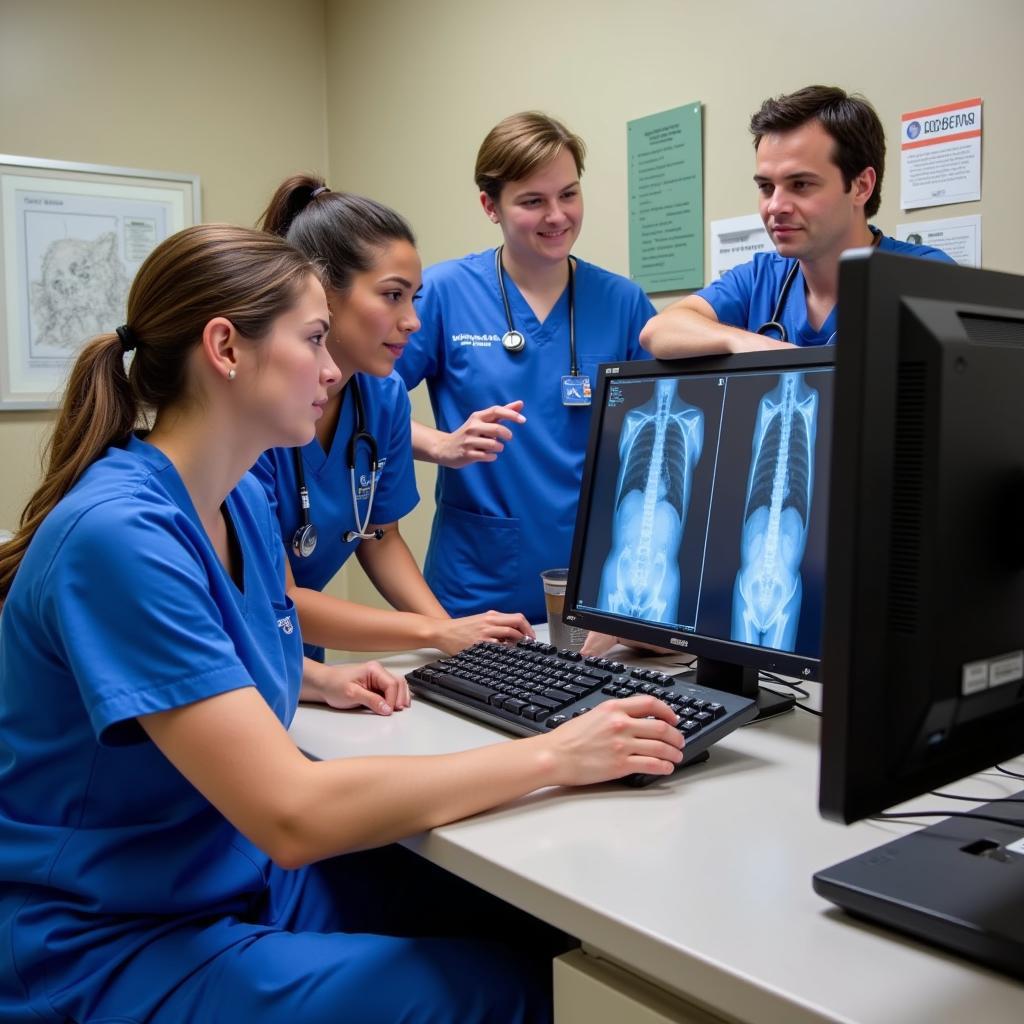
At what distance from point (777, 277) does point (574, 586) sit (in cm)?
82

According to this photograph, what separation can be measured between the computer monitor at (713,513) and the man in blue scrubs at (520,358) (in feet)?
2.00

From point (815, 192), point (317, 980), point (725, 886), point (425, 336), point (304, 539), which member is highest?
point (815, 192)

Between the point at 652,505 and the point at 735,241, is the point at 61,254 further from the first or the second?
the point at 652,505

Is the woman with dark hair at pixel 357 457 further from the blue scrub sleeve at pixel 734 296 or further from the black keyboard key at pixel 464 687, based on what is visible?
the blue scrub sleeve at pixel 734 296

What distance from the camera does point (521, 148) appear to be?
1930mm

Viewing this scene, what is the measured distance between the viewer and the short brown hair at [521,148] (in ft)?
6.32

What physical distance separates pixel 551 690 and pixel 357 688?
252 mm

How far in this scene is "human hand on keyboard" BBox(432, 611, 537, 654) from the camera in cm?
141

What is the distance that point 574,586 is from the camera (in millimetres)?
1313

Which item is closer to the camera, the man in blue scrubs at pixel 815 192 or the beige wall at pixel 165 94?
the man in blue scrubs at pixel 815 192

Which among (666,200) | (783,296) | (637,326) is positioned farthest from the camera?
(666,200)

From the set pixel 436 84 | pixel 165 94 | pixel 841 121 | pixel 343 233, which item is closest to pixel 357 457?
pixel 343 233

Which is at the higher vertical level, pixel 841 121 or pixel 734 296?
pixel 841 121

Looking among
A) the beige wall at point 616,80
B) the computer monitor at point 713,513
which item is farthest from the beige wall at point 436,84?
the computer monitor at point 713,513
